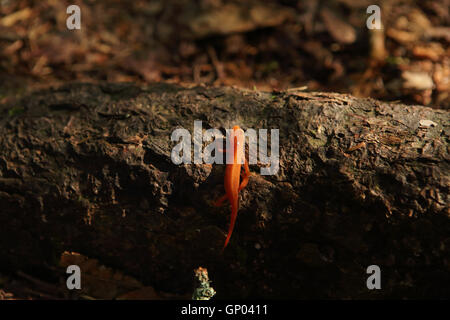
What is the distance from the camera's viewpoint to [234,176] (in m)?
2.77

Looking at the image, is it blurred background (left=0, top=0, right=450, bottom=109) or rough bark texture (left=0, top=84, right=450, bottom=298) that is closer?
rough bark texture (left=0, top=84, right=450, bottom=298)

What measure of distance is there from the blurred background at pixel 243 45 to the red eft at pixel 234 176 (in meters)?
2.58

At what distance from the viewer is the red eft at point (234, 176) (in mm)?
2764

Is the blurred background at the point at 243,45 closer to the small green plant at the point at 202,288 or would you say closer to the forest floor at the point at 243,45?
the forest floor at the point at 243,45

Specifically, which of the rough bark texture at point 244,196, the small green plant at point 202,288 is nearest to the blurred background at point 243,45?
the rough bark texture at point 244,196

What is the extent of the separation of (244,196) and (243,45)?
3.62 meters

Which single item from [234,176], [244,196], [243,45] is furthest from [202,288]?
[243,45]

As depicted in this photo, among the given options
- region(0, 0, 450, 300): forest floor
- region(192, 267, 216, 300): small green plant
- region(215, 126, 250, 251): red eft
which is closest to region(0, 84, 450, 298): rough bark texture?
region(215, 126, 250, 251): red eft

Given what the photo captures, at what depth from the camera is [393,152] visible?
2.75 m

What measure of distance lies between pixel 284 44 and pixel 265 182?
11.6 feet

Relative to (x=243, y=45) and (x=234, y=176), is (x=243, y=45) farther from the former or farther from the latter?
(x=234, y=176)

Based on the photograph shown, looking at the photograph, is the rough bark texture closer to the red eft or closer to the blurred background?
the red eft

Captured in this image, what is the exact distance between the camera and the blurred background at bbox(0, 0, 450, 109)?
5.43 meters

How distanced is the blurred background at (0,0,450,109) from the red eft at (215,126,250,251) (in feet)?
8.48
